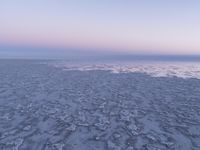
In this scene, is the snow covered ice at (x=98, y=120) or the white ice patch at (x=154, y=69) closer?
the snow covered ice at (x=98, y=120)

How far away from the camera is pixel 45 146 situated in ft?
16.9

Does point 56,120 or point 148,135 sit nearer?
point 148,135

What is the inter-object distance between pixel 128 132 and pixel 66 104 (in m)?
3.94

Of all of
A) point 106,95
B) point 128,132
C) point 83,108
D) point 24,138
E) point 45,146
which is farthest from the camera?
point 106,95

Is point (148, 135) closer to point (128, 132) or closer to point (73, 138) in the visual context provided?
point (128, 132)

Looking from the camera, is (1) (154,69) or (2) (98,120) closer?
(2) (98,120)

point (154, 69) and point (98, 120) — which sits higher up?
point (154, 69)

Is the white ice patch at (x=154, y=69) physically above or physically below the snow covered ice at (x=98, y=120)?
above

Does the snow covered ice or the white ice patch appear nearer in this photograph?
the snow covered ice

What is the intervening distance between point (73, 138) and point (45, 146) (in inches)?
34.8

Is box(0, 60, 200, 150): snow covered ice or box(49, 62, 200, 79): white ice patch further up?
box(49, 62, 200, 79): white ice patch

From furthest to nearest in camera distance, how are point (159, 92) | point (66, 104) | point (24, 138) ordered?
point (159, 92), point (66, 104), point (24, 138)

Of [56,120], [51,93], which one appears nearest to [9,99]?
[51,93]

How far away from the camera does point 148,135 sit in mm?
5914
